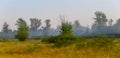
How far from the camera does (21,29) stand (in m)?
63.9

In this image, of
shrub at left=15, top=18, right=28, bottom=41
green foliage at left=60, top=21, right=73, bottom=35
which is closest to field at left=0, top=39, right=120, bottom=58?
green foliage at left=60, top=21, right=73, bottom=35

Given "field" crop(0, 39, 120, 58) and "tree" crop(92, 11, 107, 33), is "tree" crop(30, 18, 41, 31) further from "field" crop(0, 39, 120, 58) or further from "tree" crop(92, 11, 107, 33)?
"field" crop(0, 39, 120, 58)

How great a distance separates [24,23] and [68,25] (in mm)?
20384

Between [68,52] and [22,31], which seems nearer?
[68,52]

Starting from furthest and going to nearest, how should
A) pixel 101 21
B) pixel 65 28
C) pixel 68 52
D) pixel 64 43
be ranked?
pixel 101 21 < pixel 65 28 < pixel 64 43 < pixel 68 52

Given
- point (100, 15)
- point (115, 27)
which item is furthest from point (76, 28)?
point (100, 15)

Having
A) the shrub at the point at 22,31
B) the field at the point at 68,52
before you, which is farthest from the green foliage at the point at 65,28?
the field at the point at 68,52

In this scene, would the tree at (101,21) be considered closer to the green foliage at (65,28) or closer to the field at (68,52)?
the green foliage at (65,28)

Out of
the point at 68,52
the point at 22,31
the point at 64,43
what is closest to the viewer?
the point at 68,52

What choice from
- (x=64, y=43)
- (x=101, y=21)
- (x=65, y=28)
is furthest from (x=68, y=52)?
(x=101, y=21)

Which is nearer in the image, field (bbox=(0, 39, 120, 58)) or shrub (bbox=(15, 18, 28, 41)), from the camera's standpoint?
field (bbox=(0, 39, 120, 58))

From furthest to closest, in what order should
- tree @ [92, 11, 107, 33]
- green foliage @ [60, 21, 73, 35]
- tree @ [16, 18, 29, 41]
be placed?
tree @ [92, 11, 107, 33] < tree @ [16, 18, 29, 41] < green foliage @ [60, 21, 73, 35]

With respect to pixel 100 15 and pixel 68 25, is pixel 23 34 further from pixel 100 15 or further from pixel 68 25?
pixel 100 15

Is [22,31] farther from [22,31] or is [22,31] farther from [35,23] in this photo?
[35,23]
